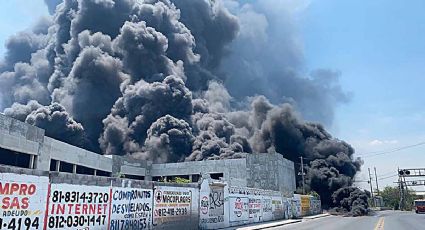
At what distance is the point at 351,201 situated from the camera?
53.8 metres

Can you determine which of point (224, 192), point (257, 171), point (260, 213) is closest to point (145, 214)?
point (224, 192)

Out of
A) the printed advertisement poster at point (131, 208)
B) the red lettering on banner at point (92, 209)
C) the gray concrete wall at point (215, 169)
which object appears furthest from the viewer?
the gray concrete wall at point (215, 169)

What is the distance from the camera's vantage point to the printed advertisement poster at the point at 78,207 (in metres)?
12.5

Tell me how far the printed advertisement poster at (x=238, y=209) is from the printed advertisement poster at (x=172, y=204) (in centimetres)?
543

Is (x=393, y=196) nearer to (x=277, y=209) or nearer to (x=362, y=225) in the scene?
(x=277, y=209)

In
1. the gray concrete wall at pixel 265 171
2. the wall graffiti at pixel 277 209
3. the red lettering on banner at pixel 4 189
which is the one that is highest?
the gray concrete wall at pixel 265 171

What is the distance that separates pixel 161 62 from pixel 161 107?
14.5m

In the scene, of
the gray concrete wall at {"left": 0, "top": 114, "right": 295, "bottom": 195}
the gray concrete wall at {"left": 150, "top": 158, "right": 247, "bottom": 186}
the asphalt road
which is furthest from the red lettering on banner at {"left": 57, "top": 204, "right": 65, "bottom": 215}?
the gray concrete wall at {"left": 150, "top": 158, "right": 247, "bottom": 186}

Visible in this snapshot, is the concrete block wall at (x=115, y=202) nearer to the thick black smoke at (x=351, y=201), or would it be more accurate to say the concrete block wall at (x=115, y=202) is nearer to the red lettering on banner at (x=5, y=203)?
the red lettering on banner at (x=5, y=203)

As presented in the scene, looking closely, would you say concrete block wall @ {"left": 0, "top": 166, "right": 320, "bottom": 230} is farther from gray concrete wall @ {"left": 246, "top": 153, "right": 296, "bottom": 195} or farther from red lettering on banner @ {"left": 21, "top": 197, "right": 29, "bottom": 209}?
gray concrete wall @ {"left": 246, "top": 153, "right": 296, "bottom": 195}

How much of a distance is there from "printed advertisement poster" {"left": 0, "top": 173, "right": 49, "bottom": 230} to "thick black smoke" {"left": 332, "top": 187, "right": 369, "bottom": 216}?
140 ft

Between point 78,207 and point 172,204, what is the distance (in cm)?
659

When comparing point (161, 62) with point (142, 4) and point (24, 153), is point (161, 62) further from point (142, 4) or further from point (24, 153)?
point (24, 153)

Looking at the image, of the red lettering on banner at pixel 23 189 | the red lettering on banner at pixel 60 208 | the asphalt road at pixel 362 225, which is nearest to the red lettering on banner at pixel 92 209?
the red lettering on banner at pixel 60 208
